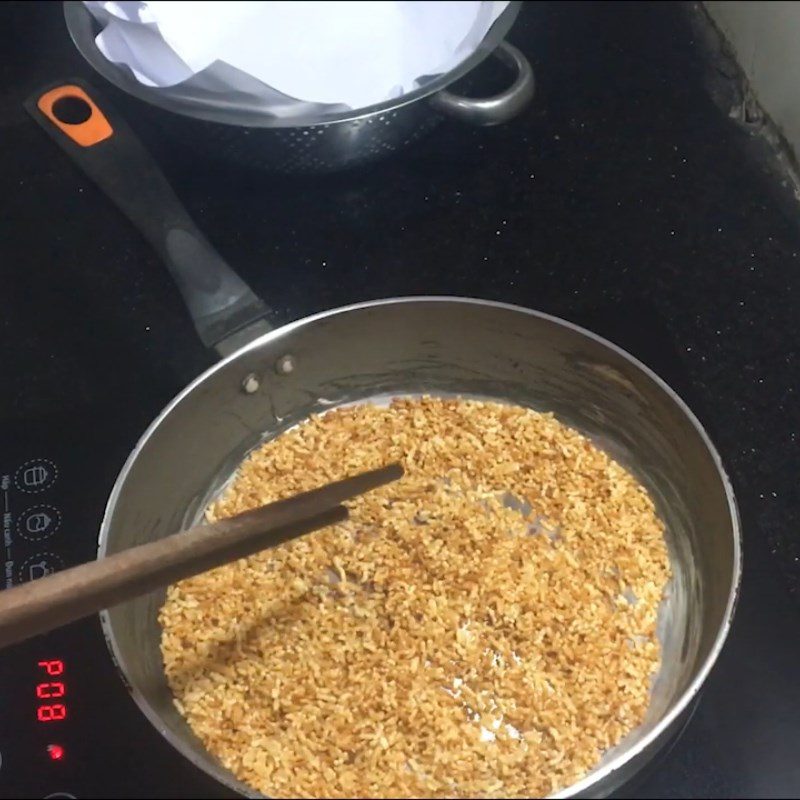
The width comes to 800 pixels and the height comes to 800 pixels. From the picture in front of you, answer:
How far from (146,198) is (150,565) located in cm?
46

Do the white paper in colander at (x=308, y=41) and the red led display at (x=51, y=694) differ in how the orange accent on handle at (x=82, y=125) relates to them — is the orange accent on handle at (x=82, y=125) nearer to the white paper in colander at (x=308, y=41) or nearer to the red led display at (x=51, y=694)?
the white paper in colander at (x=308, y=41)

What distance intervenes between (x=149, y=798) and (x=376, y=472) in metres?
0.32

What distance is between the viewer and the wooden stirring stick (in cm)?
60

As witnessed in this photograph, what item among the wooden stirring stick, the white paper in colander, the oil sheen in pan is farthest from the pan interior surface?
the white paper in colander

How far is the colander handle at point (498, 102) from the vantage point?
987 millimetres

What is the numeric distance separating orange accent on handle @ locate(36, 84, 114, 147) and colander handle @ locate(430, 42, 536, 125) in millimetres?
344

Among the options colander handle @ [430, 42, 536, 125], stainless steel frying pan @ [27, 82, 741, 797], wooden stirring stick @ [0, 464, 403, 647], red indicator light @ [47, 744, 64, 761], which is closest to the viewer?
wooden stirring stick @ [0, 464, 403, 647]

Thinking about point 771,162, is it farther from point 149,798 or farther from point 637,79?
point 149,798

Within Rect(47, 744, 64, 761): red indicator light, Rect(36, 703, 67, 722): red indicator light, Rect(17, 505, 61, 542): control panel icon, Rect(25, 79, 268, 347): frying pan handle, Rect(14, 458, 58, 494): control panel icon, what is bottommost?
Rect(47, 744, 64, 761): red indicator light

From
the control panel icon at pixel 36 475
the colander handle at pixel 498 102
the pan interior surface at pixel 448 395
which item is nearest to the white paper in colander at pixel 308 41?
the colander handle at pixel 498 102

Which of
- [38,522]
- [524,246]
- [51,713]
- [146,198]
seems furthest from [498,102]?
[51,713]

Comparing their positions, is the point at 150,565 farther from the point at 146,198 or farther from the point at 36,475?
the point at 146,198

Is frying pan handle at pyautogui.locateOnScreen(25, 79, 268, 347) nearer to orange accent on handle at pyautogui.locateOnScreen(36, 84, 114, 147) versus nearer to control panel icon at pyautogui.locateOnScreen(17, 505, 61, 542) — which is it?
orange accent on handle at pyautogui.locateOnScreen(36, 84, 114, 147)

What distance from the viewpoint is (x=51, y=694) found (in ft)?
2.49
